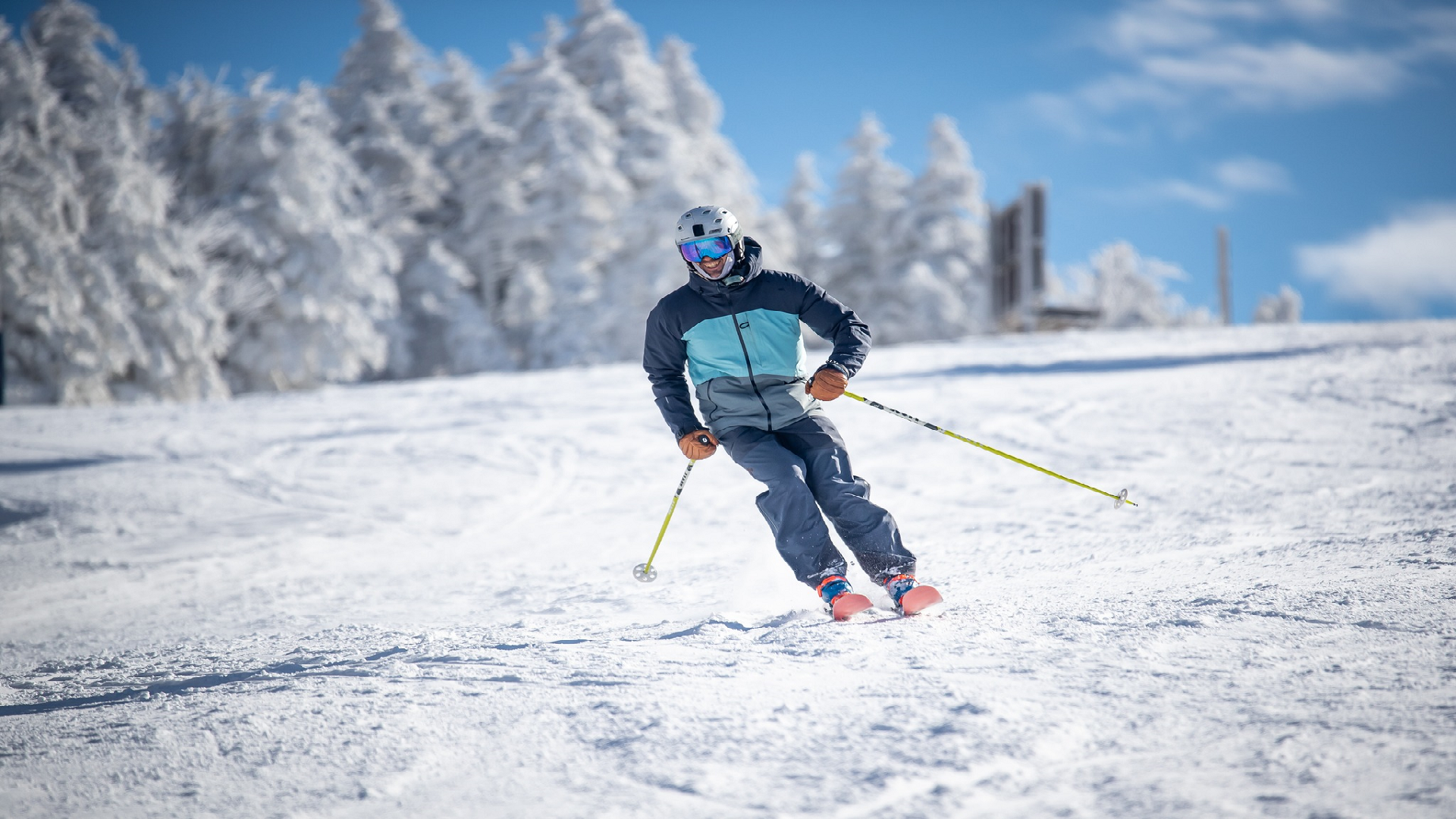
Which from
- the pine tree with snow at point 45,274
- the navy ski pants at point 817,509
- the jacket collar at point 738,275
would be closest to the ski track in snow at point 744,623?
the navy ski pants at point 817,509

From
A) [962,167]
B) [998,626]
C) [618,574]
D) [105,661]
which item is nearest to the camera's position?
[998,626]

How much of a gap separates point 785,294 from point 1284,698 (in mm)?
2225

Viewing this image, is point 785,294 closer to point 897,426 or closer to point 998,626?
point 998,626

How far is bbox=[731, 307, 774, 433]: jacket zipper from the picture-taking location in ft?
12.1

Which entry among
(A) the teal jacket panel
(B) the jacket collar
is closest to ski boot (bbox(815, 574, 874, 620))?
(A) the teal jacket panel

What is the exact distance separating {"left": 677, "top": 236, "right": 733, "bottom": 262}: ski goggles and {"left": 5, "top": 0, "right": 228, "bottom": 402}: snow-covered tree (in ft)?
64.3

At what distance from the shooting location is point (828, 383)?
11.7ft

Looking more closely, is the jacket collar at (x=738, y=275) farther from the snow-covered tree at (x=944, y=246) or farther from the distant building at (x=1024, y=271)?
the snow-covered tree at (x=944, y=246)

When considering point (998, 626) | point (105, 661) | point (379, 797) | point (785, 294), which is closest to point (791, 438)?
point (785, 294)

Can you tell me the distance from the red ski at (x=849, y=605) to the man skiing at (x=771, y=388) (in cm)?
11

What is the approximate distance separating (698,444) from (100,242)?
21061mm

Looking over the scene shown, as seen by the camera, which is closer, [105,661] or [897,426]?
[105,661]

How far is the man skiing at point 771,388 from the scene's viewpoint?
11.5ft

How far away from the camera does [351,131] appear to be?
27938 mm
